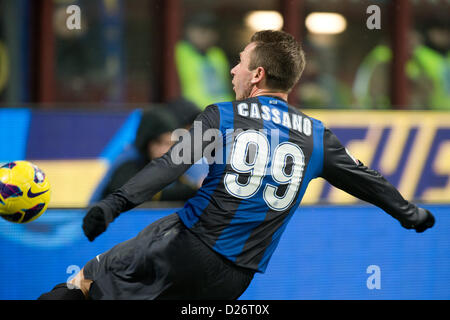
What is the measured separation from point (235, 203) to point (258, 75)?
0.68 m

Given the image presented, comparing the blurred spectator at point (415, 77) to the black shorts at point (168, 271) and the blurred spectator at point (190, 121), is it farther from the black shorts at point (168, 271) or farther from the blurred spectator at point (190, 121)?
the black shorts at point (168, 271)

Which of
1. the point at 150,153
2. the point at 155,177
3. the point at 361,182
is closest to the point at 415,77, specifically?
the point at 150,153

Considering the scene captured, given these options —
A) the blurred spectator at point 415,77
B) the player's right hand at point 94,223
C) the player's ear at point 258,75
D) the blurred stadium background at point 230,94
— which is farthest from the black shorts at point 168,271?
the blurred spectator at point 415,77

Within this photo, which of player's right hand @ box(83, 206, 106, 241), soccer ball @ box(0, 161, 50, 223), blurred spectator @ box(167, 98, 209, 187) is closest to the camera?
player's right hand @ box(83, 206, 106, 241)

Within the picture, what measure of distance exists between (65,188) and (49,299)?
3.13 m

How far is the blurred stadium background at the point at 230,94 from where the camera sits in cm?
592

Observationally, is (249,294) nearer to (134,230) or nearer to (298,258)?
(298,258)

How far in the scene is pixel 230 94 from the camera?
7977mm

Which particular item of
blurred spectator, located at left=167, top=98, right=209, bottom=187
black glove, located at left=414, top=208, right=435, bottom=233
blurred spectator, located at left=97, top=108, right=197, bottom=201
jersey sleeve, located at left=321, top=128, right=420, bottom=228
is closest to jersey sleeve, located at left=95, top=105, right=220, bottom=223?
jersey sleeve, located at left=321, top=128, right=420, bottom=228

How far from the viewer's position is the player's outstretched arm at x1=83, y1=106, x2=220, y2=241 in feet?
8.87

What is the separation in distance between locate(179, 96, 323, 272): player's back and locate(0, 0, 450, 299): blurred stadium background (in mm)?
2691

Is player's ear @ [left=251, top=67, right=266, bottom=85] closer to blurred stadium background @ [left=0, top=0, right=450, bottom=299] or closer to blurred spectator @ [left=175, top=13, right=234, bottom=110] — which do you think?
blurred stadium background @ [left=0, top=0, right=450, bottom=299]

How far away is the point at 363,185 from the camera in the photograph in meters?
Result: 3.43

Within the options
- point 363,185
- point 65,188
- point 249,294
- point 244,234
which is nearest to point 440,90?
point 249,294
